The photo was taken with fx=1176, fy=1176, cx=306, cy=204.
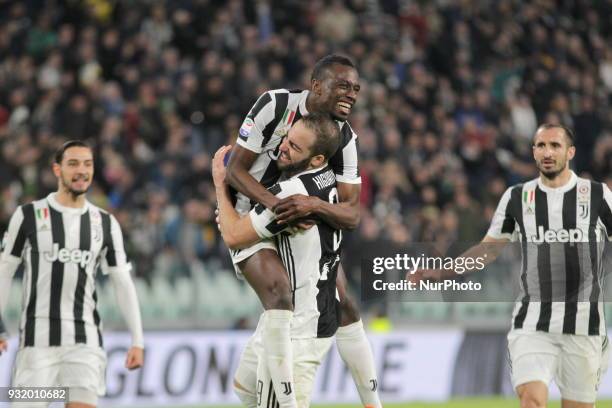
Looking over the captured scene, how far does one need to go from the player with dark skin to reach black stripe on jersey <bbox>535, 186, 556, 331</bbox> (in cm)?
144

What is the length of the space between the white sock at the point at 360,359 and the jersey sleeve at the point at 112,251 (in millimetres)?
1754

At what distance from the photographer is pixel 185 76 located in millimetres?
15375

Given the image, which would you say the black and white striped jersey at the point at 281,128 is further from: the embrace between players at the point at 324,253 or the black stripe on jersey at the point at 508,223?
the black stripe on jersey at the point at 508,223

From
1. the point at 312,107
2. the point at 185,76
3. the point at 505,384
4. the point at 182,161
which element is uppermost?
the point at 185,76

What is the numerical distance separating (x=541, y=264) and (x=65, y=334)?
3.02 metres

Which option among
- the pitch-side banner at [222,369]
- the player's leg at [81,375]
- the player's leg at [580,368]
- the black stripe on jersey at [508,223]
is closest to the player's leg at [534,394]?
the player's leg at [580,368]

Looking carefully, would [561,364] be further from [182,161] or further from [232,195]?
[182,161]

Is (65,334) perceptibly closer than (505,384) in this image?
Yes

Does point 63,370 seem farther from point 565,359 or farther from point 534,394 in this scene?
point 565,359

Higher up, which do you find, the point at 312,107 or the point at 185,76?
the point at 185,76

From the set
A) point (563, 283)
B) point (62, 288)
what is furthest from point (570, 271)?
point (62, 288)

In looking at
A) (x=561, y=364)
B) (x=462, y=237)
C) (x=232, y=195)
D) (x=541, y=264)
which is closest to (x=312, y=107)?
(x=232, y=195)

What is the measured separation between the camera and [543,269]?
23.9ft

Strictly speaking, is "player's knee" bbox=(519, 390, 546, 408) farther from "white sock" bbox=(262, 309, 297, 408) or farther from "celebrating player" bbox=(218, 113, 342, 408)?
"white sock" bbox=(262, 309, 297, 408)
